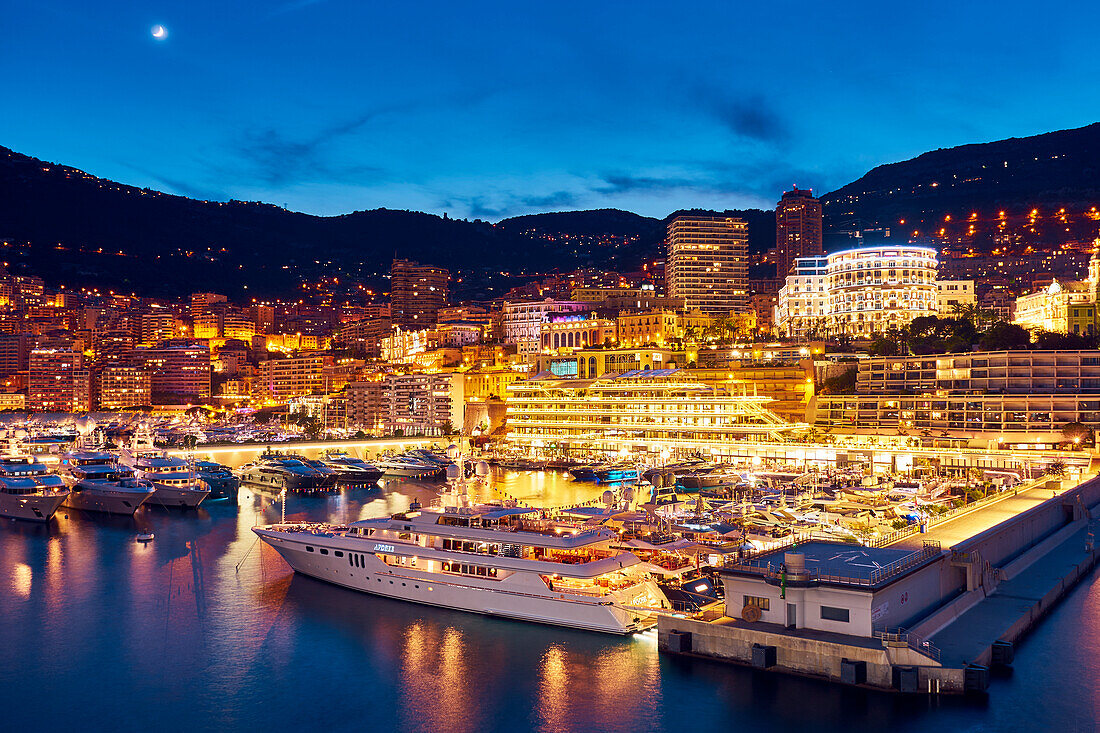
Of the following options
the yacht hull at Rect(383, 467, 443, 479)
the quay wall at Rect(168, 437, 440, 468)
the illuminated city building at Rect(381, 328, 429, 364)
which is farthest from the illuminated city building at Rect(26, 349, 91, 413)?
the yacht hull at Rect(383, 467, 443, 479)

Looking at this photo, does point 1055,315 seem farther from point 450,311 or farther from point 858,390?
point 450,311

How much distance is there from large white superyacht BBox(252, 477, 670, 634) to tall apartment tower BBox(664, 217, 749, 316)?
126 m

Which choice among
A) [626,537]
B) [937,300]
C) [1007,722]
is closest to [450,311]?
[937,300]

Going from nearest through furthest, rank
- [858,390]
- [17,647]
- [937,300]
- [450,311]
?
[17,647]
[858,390]
[937,300]
[450,311]

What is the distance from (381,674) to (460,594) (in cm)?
512

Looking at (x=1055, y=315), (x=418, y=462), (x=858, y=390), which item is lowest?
(x=418, y=462)

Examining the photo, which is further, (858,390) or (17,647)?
(858,390)

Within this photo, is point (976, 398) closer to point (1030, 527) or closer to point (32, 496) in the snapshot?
point (1030, 527)

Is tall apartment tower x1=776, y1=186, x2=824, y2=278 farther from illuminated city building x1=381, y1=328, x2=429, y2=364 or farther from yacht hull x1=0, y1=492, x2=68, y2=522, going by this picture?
yacht hull x1=0, y1=492, x2=68, y2=522

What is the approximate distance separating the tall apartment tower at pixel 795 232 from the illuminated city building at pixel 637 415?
346 feet

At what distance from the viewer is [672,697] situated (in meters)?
21.4

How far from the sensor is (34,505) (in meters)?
47.4

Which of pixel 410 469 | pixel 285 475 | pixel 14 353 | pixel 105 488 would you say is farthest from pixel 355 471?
pixel 14 353

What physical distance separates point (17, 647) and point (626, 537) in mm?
18829
